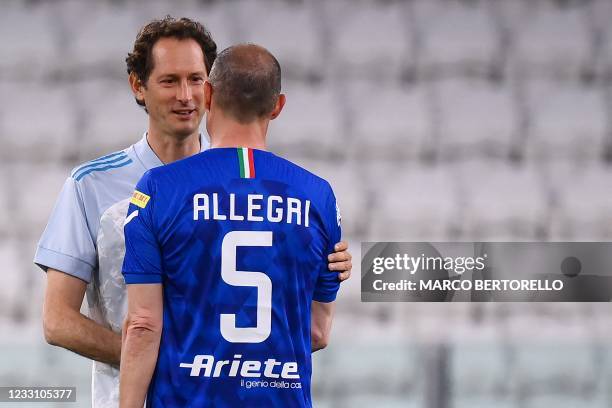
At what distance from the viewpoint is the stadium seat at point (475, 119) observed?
2.86 m

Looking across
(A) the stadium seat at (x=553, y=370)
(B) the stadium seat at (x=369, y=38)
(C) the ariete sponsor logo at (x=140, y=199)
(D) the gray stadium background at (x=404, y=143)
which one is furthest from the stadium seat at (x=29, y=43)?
(C) the ariete sponsor logo at (x=140, y=199)

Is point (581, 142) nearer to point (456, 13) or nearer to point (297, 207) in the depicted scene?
point (456, 13)

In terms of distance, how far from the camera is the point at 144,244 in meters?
1.20

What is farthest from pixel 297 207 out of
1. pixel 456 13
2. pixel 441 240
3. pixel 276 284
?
pixel 456 13

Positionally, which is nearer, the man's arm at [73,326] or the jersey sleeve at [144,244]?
the jersey sleeve at [144,244]

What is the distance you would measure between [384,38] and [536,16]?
48 cm

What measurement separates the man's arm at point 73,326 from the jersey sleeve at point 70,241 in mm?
16

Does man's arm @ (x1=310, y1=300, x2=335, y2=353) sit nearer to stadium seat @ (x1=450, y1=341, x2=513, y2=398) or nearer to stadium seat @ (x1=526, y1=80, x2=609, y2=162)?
stadium seat @ (x1=450, y1=341, x2=513, y2=398)

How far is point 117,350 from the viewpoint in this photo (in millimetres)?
1508

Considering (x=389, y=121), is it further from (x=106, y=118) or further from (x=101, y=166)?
(x=101, y=166)

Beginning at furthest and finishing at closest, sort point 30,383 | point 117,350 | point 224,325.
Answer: point 30,383 < point 117,350 < point 224,325

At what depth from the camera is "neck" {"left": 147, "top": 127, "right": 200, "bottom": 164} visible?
1.65m

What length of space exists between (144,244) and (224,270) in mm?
108

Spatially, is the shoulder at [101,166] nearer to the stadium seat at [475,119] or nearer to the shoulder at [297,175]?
the shoulder at [297,175]
